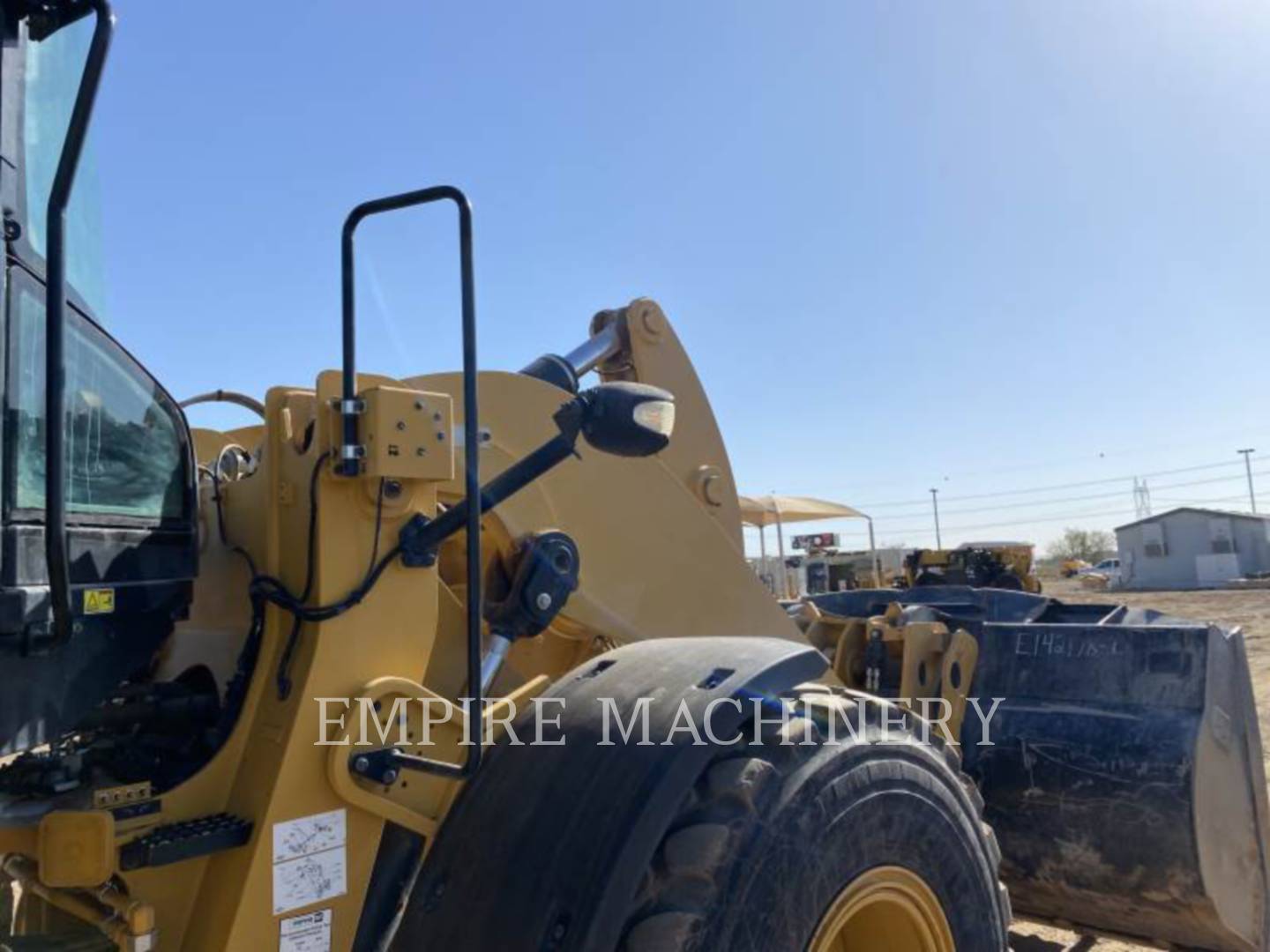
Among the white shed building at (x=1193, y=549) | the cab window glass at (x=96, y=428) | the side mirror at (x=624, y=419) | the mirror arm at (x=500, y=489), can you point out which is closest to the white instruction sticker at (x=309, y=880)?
the mirror arm at (x=500, y=489)

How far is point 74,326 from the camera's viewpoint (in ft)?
6.87

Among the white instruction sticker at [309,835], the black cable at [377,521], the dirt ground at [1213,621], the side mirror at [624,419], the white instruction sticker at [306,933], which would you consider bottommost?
the dirt ground at [1213,621]

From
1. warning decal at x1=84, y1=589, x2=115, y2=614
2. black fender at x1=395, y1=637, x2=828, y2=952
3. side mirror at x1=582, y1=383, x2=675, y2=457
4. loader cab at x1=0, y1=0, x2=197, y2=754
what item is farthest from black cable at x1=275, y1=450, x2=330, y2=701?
side mirror at x1=582, y1=383, x2=675, y2=457

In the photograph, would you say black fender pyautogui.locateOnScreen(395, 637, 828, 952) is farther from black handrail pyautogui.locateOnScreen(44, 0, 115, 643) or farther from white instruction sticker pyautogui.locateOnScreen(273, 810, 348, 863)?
black handrail pyautogui.locateOnScreen(44, 0, 115, 643)

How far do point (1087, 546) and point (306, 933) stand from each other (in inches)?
3602

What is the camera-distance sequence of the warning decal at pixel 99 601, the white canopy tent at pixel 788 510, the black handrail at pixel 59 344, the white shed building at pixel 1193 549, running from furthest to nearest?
1. the white shed building at pixel 1193 549
2. the white canopy tent at pixel 788 510
3. the warning decal at pixel 99 601
4. the black handrail at pixel 59 344

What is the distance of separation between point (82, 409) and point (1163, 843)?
381 cm

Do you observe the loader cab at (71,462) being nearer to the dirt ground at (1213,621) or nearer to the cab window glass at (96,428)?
the cab window glass at (96,428)

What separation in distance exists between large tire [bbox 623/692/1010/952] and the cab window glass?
1345 mm

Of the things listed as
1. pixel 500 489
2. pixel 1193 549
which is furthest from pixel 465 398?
pixel 1193 549

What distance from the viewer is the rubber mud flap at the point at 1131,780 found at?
3.91m

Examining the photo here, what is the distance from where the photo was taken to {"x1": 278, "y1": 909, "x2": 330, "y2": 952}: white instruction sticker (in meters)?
2.19

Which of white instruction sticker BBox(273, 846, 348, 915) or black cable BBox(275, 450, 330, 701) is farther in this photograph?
black cable BBox(275, 450, 330, 701)

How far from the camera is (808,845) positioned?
7.97 feet
